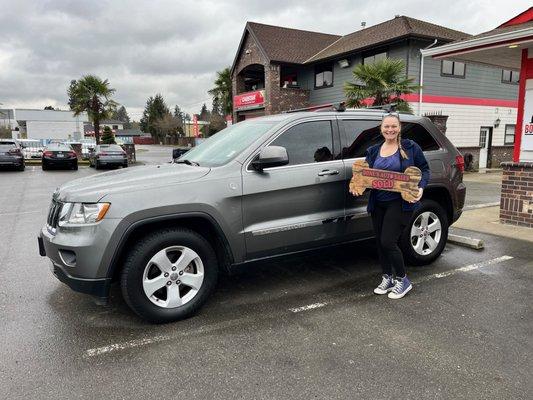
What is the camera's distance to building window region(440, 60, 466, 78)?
60.8 ft

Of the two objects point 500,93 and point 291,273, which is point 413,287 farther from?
point 500,93

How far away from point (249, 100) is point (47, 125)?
65322mm

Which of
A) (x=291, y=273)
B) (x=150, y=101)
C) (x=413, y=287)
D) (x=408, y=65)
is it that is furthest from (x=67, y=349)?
(x=150, y=101)

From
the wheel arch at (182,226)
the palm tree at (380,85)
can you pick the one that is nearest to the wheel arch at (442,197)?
the wheel arch at (182,226)

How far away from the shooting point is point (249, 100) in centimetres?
2531


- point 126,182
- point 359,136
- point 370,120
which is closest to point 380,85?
point 370,120

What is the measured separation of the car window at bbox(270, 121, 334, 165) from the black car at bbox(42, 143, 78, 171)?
19832 millimetres

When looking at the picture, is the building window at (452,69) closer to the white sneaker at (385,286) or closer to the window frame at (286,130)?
the window frame at (286,130)

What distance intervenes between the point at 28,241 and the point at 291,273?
4307 millimetres

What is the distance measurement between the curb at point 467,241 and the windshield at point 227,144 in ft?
11.5

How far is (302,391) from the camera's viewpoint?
8.87 feet

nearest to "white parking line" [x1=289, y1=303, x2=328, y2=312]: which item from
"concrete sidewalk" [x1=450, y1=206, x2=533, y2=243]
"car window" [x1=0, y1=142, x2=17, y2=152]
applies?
"concrete sidewalk" [x1=450, y1=206, x2=533, y2=243]

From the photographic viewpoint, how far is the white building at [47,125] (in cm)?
7519

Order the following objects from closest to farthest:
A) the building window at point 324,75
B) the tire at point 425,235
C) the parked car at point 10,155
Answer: the tire at point 425,235 < the parked car at point 10,155 < the building window at point 324,75
